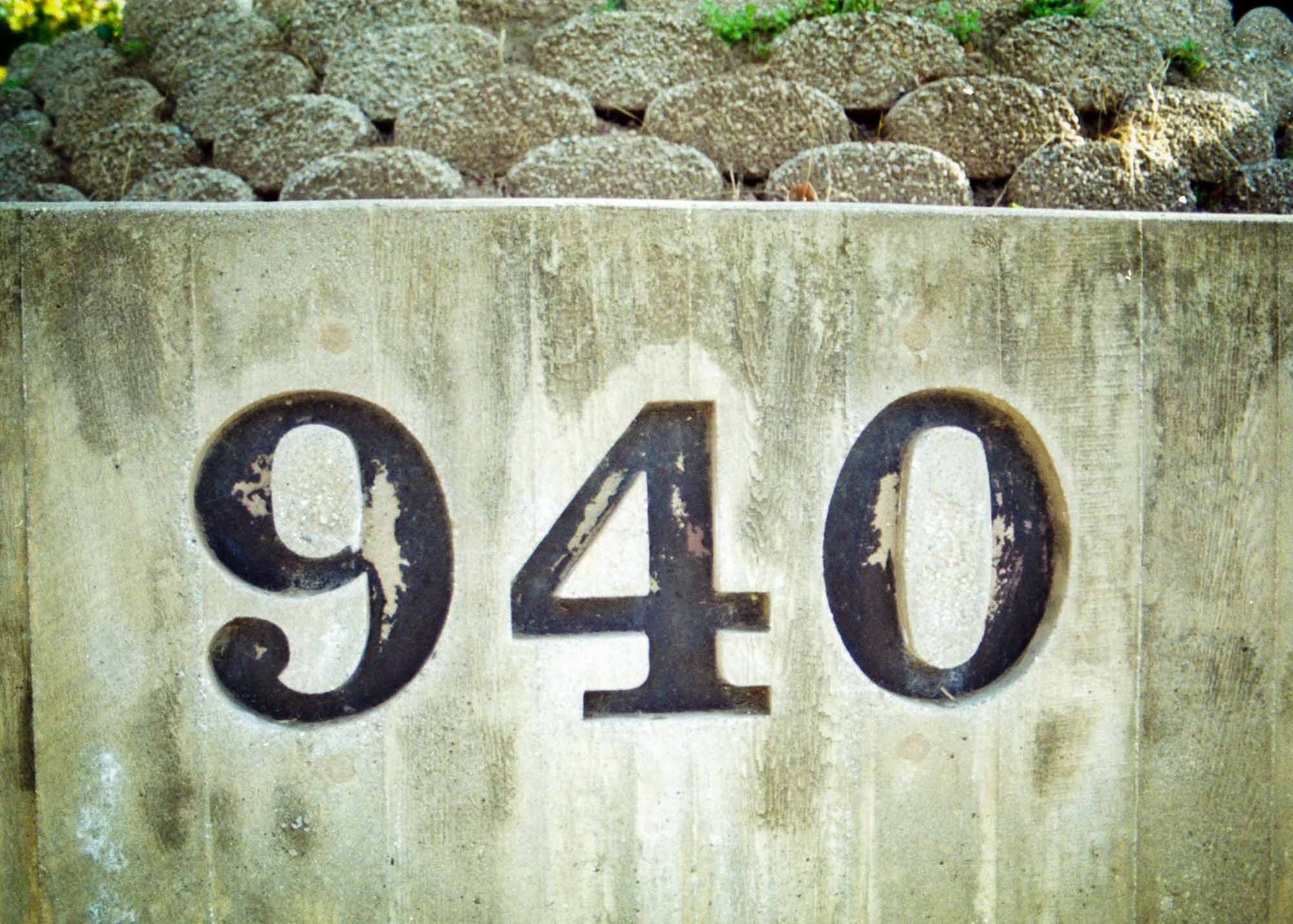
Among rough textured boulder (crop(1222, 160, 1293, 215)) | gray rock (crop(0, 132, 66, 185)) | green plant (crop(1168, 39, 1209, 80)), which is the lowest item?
rough textured boulder (crop(1222, 160, 1293, 215))

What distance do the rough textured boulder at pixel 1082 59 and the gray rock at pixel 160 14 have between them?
2428 mm

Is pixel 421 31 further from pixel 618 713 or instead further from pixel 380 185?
pixel 618 713

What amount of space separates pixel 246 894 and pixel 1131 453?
2325 mm

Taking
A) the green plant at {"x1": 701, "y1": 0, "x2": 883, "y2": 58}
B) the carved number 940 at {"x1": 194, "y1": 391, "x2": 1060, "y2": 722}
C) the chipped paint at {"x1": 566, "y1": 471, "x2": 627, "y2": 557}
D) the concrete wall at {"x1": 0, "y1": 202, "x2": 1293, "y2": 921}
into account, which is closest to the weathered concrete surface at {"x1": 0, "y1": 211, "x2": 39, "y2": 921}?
the concrete wall at {"x1": 0, "y1": 202, "x2": 1293, "y2": 921}

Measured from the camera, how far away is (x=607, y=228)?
2.13m

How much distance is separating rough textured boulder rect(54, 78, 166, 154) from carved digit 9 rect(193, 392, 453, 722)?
4.51ft

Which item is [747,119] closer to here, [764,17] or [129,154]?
[764,17]

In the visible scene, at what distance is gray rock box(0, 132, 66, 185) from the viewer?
2811 millimetres

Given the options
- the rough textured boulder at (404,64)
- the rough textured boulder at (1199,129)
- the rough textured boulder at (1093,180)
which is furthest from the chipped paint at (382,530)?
the rough textured boulder at (1199,129)

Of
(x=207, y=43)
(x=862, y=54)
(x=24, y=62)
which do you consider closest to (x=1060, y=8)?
(x=862, y=54)

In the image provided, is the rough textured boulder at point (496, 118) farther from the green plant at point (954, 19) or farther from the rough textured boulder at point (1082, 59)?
the rough textured boulder at point (1082, 59)

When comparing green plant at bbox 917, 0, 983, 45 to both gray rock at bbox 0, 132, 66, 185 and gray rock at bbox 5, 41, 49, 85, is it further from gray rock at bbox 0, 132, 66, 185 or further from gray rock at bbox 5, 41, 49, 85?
gray rock at bbox 5, 41, 49, 85

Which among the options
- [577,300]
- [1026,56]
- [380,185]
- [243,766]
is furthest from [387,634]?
[1026,56]

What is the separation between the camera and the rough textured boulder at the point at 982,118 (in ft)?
8.95
